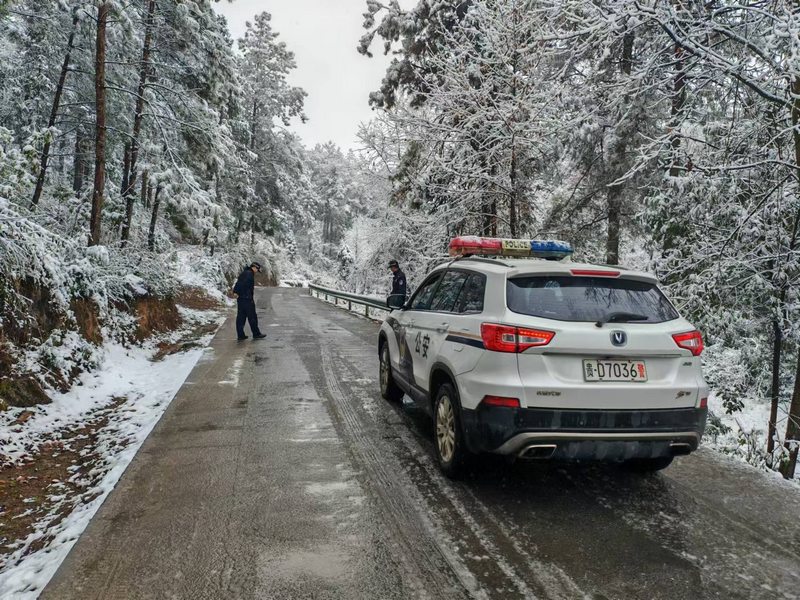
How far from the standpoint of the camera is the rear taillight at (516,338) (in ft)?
12.2

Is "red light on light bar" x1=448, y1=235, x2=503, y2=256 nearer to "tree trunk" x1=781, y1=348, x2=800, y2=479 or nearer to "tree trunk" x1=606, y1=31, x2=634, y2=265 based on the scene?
"tree trunk" x1=781, y1=348, x2=800, y2=479

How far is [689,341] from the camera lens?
3.95 m

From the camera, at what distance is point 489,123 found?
11.1m

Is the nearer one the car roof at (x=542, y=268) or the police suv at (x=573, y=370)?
the police suv at (x=573, y=370)

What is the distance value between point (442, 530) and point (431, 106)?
12.6 meters

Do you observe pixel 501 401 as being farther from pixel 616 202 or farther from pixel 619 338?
pixel 616 202

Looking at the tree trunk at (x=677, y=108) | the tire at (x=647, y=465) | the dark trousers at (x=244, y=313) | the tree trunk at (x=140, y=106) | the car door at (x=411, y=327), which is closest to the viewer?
the tire at (x=647, y=465)

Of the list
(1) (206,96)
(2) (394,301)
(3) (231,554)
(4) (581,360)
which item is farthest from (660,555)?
(1) (206,96)

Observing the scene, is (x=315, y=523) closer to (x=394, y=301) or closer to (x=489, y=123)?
(x=394, y=301)

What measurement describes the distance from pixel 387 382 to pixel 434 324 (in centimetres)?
220

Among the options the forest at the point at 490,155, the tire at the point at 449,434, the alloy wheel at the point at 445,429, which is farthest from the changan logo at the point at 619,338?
the forest at the point at 490,155

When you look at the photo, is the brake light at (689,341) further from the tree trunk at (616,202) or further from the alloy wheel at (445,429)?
the tree trunk at (616,202)

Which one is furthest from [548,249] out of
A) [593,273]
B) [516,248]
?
[593,273]

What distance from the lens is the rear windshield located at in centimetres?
390
